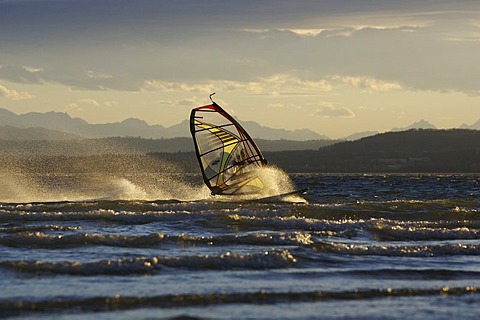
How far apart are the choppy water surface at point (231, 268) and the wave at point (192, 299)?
16mm

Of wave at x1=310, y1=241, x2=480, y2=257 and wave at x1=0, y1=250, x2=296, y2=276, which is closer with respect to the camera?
wave at x1=0, y1=250, x2=296, y2=276

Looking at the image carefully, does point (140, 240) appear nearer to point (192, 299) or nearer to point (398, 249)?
point (398, 249)

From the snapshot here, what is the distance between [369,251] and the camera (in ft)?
69.3

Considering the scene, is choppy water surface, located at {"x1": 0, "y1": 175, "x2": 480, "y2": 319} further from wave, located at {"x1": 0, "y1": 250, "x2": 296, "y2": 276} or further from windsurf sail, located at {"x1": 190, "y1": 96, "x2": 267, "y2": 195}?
windsurf sail, located at {"x1": 190, "y1": 96, "x2": 267, "y2": 195}

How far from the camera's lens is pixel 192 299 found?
15203mm

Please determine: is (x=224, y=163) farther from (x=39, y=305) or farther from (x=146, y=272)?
(x=39, y=305)

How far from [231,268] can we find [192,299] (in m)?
3.16

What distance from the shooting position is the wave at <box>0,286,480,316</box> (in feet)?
47.4

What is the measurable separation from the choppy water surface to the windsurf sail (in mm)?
12357

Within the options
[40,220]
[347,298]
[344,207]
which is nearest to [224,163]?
[344,207]

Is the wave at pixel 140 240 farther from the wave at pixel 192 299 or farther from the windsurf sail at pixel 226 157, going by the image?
the windsurf sail at pixel 226 157

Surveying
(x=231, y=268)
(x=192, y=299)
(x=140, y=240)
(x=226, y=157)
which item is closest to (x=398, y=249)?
(x=231, y=268)

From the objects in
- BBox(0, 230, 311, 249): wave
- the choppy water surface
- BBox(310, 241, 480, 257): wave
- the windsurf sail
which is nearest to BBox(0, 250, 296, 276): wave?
the choppy water surface

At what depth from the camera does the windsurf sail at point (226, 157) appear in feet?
133
